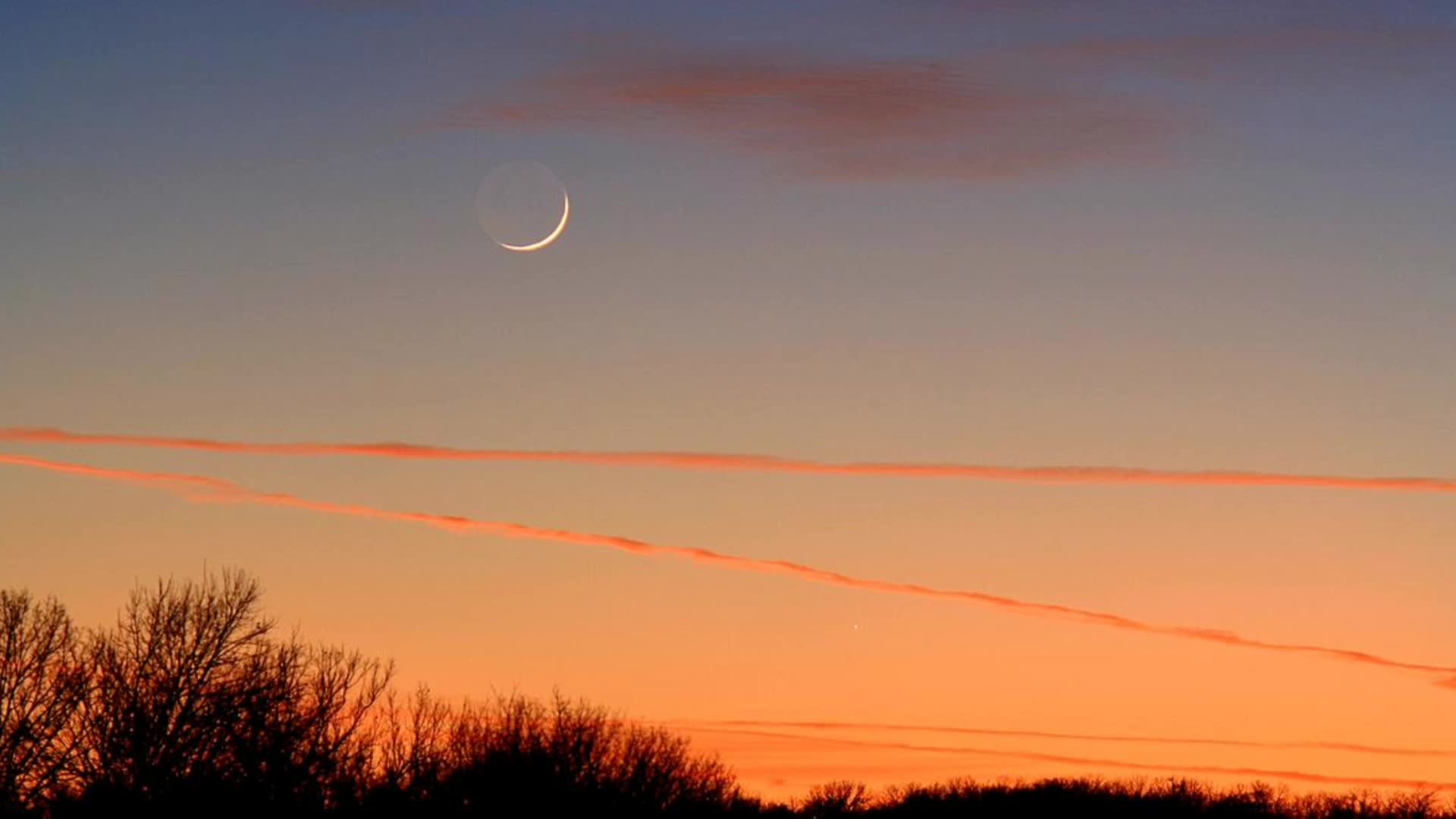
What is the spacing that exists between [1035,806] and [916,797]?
313 inches

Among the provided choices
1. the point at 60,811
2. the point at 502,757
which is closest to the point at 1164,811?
the point at 502,757

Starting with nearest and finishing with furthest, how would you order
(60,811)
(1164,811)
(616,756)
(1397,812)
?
1. (60,811)
2. (616,756)
3. (1397,812)
4. (1164,811)

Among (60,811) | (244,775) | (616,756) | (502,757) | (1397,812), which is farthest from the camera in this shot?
(1397,812)

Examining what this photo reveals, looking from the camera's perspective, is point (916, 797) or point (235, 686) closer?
point (235, 686)

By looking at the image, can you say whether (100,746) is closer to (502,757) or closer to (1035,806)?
(502,757)

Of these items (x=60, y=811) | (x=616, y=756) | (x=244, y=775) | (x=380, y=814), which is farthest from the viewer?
(x=616, y=756)

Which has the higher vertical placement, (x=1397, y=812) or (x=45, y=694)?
(x=45, y=694)

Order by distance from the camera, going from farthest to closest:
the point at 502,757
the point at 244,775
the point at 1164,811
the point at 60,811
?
the point at 1164,811
the point at 502,757
the point at 244,775
the point at 60,811

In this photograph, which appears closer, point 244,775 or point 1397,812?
point 244,775

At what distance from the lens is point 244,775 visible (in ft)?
222

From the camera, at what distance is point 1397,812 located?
98.2 m

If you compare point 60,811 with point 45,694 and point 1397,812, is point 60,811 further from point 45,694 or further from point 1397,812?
point 1397,812

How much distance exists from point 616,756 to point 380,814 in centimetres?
1741

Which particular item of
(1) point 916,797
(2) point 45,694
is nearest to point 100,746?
Answer: (2) point 45,694
